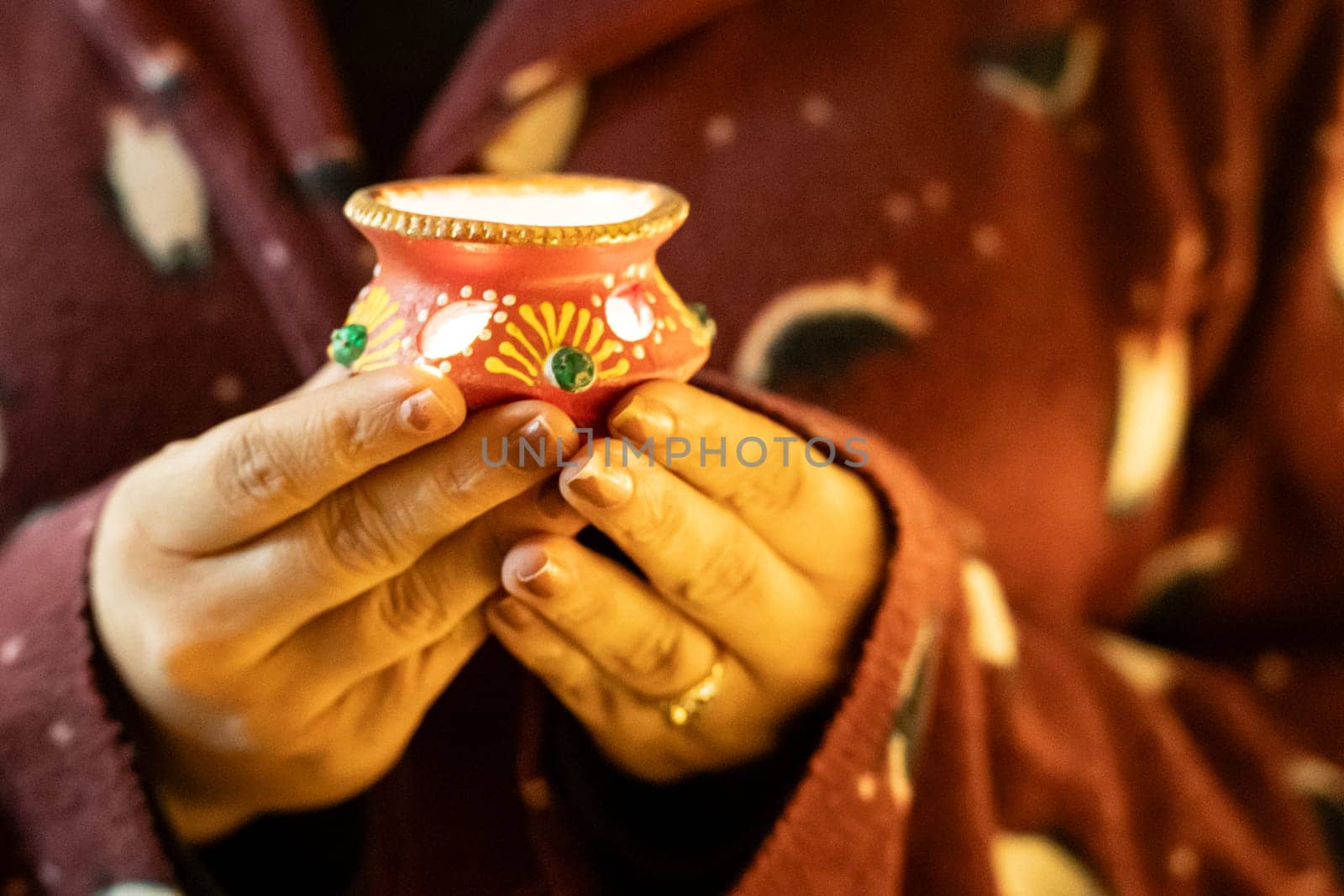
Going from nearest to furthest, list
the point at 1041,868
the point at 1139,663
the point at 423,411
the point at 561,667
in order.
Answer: the point at 423,411
the point at 561,667
the point at 1041,868
the point at 1139,663

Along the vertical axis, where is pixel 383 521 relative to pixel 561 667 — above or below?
above

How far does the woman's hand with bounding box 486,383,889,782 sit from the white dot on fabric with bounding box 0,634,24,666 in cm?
22

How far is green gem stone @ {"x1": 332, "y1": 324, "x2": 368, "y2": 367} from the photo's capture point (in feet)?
1.17

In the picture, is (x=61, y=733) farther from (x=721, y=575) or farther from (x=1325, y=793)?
(x=1325, y=793)

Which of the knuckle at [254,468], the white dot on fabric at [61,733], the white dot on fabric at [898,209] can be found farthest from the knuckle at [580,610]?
the white dot on fabric at [898,209]

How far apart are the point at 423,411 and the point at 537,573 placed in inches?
3.1

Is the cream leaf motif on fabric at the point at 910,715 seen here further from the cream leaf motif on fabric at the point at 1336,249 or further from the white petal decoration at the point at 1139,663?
the cream leaf motif on fabric at the point at 1336,249

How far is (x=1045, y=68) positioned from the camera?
24.5 inches

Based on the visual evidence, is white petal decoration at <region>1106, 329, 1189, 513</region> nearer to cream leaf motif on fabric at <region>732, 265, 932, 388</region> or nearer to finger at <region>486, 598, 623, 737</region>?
cream leaf motif on fabric at <region>732, 265, 932, 388</region>

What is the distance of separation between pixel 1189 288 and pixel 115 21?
0.66 m

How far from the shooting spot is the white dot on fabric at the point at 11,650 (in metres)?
0.44

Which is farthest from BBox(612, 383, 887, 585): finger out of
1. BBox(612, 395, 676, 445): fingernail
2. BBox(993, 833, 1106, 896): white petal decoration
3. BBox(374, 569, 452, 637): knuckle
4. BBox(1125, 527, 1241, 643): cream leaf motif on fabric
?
BBox(1125, 527, 1241, 643): cream leaf motif on fabric

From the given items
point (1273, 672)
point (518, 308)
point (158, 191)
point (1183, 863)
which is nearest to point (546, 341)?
point (518, 308)

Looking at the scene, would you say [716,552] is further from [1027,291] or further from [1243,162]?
[1243,162]
